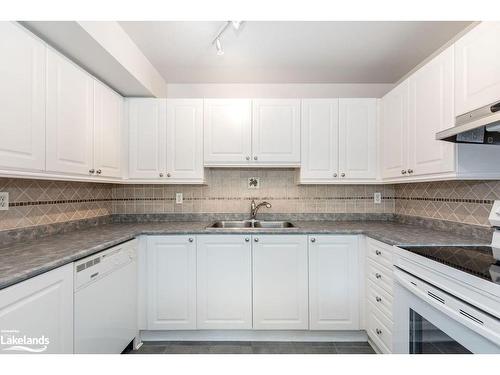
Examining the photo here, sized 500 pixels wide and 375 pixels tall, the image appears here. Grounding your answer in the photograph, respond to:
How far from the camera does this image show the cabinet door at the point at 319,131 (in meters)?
2.26

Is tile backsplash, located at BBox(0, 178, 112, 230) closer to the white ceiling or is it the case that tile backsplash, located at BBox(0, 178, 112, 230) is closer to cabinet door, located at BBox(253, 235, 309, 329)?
the white ceiling

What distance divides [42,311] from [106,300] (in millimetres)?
478

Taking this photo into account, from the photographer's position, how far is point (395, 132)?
2.02 meters

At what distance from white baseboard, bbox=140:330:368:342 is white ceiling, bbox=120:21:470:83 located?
229 centimetres

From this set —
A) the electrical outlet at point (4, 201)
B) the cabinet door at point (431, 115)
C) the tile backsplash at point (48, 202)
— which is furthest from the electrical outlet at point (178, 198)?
the cabinet door at point (431, 115)

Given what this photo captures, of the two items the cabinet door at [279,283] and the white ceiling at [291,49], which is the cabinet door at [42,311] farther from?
the white ceiling at [291,49]

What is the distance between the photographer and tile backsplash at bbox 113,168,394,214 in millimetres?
2537

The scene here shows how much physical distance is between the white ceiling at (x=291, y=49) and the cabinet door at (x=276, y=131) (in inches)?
14.5

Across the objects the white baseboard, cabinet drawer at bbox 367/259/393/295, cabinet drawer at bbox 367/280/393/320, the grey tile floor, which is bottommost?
the grey tile floor

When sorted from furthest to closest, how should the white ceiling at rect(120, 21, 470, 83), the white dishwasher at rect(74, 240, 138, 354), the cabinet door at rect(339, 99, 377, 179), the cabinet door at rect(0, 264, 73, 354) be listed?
the cabinet door at rect(339, 99, 377, 179), the white ceiling at rect(120, 21, 470, 83), the white dishwasher at rect(74, 240, 138, 354), the cabinet door at rect(0, 264, 73, 354)

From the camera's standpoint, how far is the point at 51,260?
112 cm

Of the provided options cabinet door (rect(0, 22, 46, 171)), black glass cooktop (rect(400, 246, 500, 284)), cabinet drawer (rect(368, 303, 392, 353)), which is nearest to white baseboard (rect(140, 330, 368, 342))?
cabinet drawer (rect(368, 303, 392, 353))
